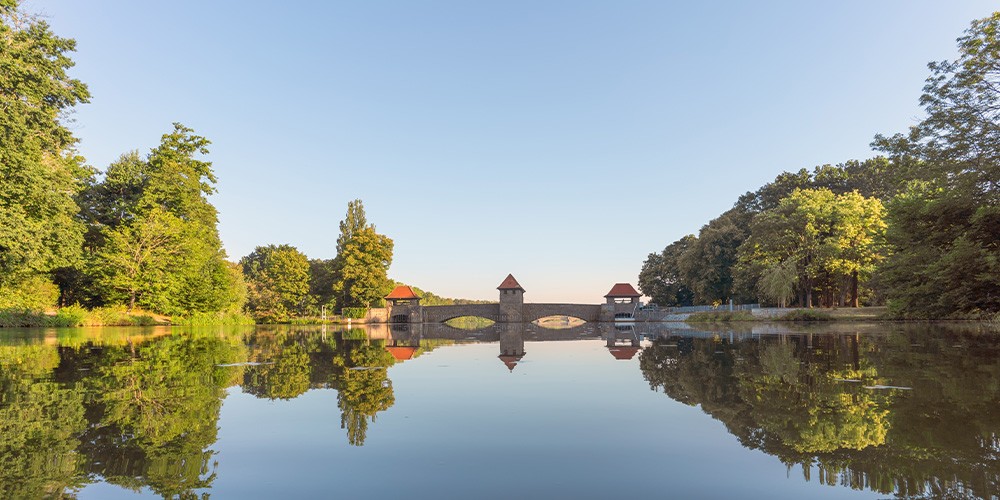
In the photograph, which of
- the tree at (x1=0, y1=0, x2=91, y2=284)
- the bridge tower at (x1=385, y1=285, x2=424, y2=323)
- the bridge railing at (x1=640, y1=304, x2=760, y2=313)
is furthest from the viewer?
the bridge tower at (x1=385, y1=285, x2=424, y2=323)

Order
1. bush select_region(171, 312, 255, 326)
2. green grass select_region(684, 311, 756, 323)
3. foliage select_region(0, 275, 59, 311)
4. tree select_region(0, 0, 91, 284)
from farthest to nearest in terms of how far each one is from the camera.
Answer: green grass select_region(684, 311, 756, 323), bush select_region(171, 312, 255, 326), foliage select_region(0, 275, 59, 311), tree select_region(0, 0, 91, 284)

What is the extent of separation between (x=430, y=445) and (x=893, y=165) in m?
27.6

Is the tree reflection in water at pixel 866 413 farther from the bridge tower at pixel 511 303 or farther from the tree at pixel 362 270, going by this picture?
the tree at pixel 362 270

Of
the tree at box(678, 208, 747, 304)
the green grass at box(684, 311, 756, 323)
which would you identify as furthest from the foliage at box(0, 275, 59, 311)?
the tree at box(678, 208, 747, 304)

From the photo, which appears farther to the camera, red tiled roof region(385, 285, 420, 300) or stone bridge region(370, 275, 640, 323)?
stone bridge region(370, 275, 640, 323)

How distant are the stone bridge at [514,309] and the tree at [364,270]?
104 inches

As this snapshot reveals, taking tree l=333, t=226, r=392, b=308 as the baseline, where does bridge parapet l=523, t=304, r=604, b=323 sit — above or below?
below

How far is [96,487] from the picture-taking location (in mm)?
3486

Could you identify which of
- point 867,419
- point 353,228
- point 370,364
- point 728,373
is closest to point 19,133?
point 370,364

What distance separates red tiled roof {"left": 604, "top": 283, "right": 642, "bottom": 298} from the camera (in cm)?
6223

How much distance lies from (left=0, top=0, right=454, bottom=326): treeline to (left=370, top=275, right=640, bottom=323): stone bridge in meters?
3.63

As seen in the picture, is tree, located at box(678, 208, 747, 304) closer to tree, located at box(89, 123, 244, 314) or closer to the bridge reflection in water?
the bridge reflection in water

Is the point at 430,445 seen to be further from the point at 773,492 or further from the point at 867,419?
the point at 867,419

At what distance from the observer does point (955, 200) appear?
64.0 feet
